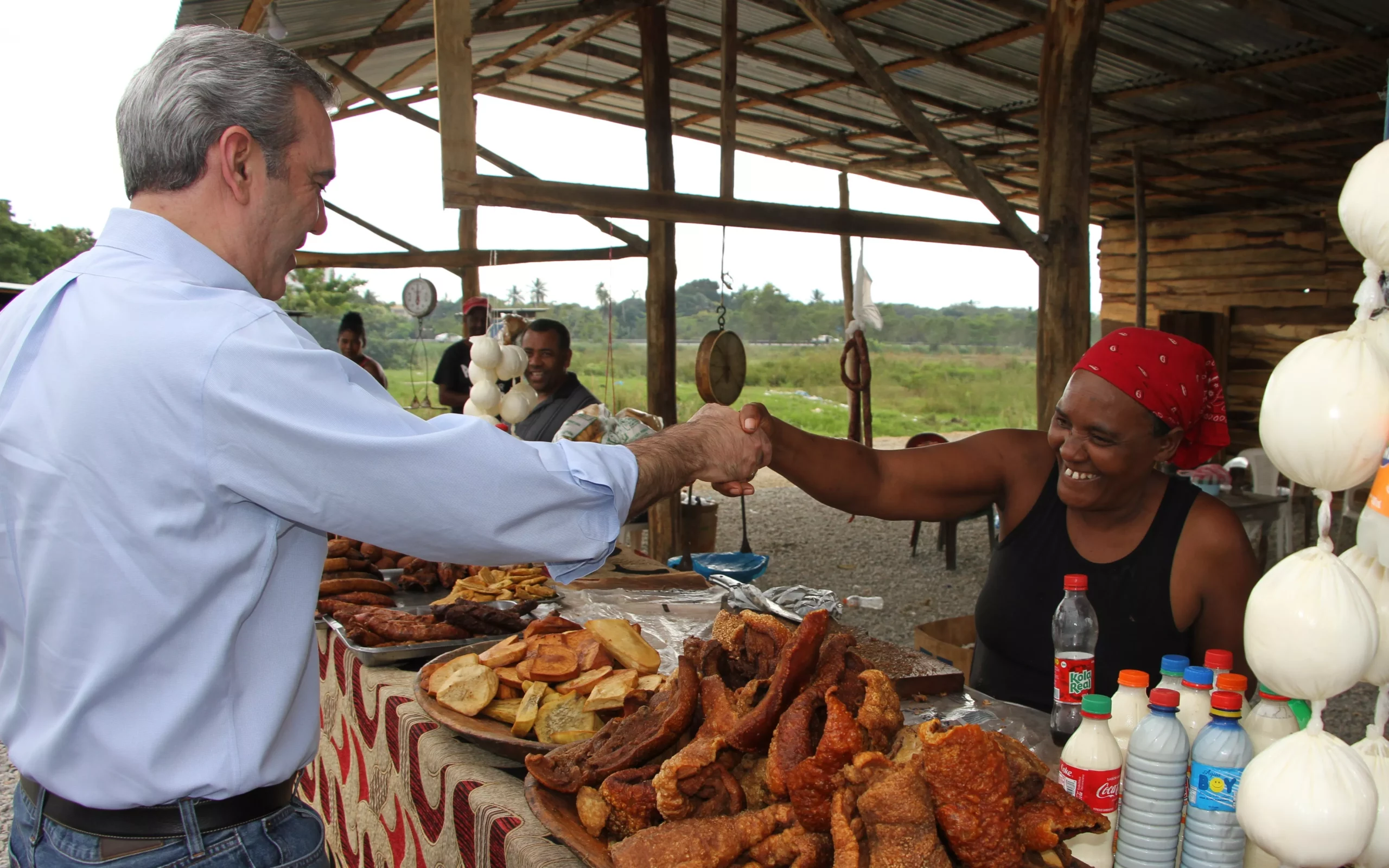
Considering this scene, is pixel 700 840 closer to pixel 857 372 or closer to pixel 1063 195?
pixel 1063 195

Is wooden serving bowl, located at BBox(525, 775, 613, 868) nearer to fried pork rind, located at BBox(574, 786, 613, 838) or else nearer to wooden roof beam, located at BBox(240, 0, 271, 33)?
fried pork rind, located at BBox(574, 786, 613, 838)

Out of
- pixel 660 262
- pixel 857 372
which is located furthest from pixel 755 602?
pixel 857 372

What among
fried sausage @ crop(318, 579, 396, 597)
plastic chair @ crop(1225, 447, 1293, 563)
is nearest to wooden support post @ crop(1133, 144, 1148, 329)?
plastic chair @ crop(1225, 447, 1293, 563)

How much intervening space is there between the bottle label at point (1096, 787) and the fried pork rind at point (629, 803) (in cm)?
62

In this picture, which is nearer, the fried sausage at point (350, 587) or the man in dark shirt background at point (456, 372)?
the fried sausage at point (350, 587)

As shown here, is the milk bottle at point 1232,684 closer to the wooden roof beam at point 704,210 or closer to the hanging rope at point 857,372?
the wooden roof beam at point 704,210

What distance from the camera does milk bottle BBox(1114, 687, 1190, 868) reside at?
1290 millimetres

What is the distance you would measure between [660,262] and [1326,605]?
6.18m

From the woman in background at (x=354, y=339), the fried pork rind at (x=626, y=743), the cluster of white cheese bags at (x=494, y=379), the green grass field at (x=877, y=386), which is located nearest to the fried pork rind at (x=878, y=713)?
the fried pork rind at (x=626, y=743)

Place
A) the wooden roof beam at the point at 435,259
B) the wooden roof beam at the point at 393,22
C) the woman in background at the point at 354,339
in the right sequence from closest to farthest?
the wooden roof beam at the point at 393,22
the wooden roof beam at the point at 435,259
the woman in background at the point at 354,339

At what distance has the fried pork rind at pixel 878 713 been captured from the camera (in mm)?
1346

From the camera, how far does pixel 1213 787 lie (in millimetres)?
1252

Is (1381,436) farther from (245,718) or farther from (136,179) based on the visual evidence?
(136,179)

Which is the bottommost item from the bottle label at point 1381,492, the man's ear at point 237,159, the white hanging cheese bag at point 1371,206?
the bottle label at point 1381,492
